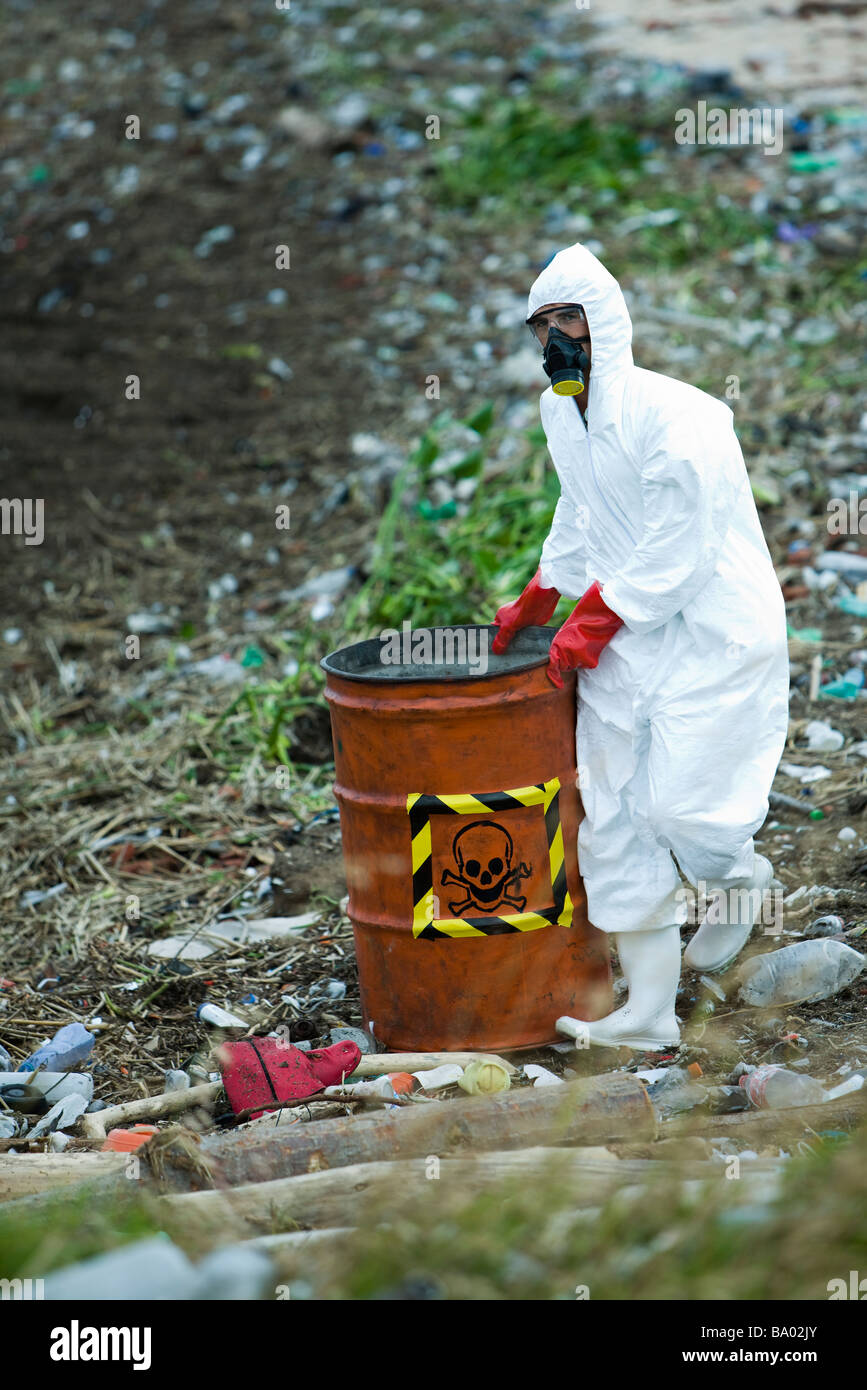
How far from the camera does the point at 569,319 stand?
284 cm

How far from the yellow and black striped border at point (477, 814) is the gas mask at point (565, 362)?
0.81 metres

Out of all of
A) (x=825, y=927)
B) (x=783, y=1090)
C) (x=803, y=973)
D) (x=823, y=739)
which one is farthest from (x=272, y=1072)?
(x=823, y=739)

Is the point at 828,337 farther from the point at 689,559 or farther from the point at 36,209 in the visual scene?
the point at 36,209

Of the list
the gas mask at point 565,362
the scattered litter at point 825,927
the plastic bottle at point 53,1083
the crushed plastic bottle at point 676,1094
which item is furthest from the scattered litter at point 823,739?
the plastic bottle at point 53,1083

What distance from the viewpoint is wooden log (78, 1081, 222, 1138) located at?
2762mm

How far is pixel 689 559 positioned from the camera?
2.71m

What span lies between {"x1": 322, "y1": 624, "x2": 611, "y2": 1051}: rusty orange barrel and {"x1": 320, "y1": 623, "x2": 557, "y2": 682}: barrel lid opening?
3.5 inches

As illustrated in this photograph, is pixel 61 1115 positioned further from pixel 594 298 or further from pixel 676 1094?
pixel 594 298

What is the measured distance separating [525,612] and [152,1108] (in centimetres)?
133

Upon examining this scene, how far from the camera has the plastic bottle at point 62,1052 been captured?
3150 millimetres

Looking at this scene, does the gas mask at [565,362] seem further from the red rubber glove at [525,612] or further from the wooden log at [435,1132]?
the wooden log at [435,1132]

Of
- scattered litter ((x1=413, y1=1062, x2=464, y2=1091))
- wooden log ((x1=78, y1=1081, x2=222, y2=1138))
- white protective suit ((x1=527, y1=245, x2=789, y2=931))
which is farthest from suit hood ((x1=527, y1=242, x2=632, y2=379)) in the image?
wooden log ((x1=78, y1=1081, x2=222, y2=1138))

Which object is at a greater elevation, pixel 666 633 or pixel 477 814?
pixel 666 633

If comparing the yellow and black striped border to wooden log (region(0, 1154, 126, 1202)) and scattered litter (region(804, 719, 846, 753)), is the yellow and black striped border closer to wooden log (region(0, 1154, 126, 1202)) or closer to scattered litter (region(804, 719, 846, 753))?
wooden log (region(0, 1154, 126, 1202))
